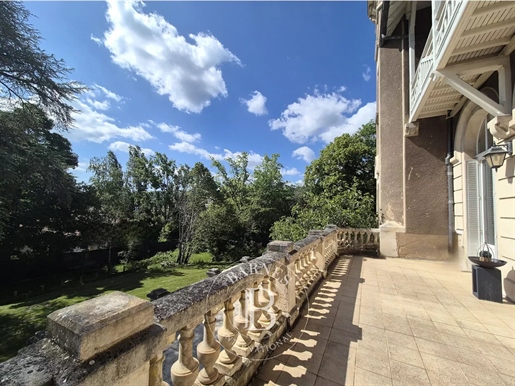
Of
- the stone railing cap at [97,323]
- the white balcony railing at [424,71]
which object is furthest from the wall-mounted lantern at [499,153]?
the stone railing cap at [97,323]

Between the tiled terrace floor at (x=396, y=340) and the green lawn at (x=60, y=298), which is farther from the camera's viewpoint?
the green lawn at (x=60, y=298)

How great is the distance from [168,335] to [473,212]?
21.4 ft

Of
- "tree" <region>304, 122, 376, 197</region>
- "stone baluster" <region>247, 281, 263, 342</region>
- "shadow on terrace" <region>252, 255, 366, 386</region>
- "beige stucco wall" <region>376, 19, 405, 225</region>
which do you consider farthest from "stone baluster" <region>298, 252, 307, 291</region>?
"tree" <region>304, 122, 376, 197</region>

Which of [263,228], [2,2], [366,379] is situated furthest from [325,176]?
[2,2]

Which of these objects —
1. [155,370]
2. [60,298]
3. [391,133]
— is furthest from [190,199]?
[155,370]

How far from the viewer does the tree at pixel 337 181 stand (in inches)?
309

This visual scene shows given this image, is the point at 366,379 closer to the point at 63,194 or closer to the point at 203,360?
the point at 203,360

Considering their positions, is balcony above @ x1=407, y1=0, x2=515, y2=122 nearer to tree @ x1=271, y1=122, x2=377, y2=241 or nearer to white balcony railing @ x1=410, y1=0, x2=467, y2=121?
white balcony railing @ x1=410, y1=0, x2=467, y2=121

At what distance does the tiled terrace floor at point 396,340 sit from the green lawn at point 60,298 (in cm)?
820

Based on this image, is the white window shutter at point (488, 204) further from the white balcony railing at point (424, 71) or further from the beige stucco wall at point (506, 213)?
the white balcony railing at point (424, 71)

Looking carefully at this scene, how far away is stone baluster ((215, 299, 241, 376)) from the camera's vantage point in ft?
5.30

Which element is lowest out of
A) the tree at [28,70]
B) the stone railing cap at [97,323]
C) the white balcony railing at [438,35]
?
the stone railing cap at [97,323]

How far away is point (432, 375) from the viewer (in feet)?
6.27

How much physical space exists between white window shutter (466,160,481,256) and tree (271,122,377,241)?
8.97ft
